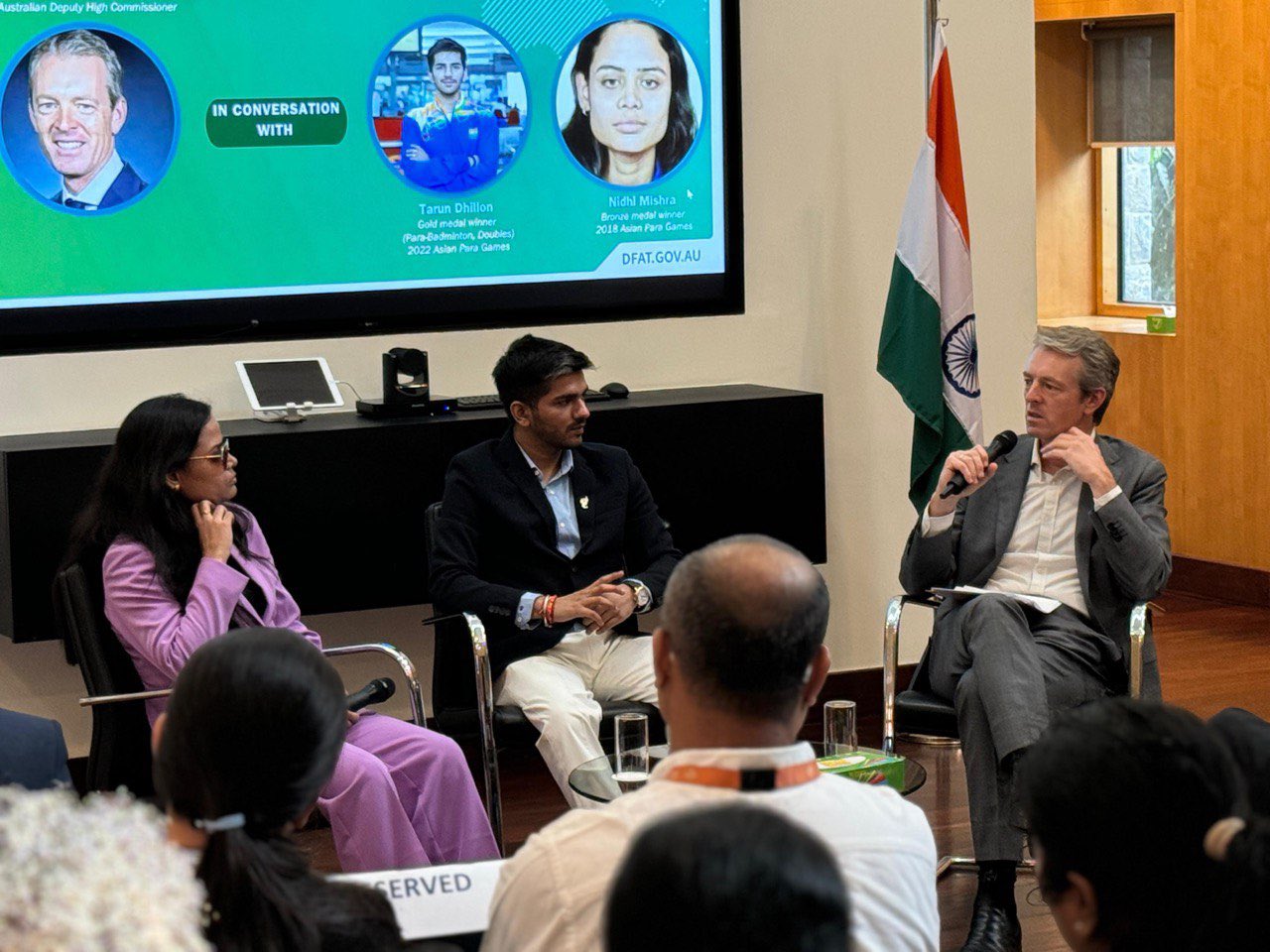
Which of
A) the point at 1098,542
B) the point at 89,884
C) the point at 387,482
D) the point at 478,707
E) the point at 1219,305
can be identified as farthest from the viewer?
the point at 1219,305

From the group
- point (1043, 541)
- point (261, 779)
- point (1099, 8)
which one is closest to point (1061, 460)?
point (1043, 541)

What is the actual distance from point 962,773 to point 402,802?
2.08 meters

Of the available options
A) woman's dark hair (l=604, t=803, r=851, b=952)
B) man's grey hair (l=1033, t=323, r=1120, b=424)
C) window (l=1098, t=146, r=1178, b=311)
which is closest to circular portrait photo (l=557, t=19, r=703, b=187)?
man's grey hair (l=1033, t=323, r=1120, b=424)

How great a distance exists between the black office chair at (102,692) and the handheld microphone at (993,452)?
1548mm

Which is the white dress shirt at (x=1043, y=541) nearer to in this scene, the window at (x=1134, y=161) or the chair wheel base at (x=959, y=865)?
the chair wheel base at (x=959, y=865)

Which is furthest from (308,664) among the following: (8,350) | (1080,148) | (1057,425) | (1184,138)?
(1080,148)

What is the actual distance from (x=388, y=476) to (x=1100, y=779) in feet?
10.9

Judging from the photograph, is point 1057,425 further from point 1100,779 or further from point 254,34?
point 1100,779

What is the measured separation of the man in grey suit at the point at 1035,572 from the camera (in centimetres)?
396

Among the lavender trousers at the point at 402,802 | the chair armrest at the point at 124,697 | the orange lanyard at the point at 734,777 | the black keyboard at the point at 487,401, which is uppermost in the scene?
the black keyboard at the point at 487,401

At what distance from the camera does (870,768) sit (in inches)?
142

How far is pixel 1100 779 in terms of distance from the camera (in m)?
1.73

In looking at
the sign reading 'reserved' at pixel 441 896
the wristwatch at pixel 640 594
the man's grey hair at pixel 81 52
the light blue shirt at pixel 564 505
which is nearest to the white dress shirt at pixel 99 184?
the man's grey hair at pixel 81 52

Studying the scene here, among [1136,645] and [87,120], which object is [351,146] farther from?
[1136,645]
